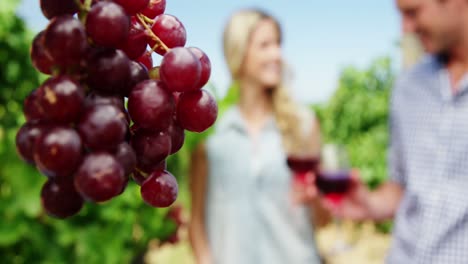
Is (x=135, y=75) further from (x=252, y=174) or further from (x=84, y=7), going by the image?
(x=252, y=174)

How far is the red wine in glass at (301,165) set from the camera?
9.81ft

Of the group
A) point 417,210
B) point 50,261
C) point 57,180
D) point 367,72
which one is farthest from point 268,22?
point 367,72

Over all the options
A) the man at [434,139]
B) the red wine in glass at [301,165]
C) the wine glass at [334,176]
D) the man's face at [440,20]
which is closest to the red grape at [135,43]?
the man at [434,139]

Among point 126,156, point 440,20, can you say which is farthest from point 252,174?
point 126,156

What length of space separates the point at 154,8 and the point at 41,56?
179 millimetres

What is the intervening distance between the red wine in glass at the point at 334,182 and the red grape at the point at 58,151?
2559 millimetres

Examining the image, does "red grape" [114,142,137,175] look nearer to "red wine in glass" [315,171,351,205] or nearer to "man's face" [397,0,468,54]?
"man's face" [397,0,468,54]

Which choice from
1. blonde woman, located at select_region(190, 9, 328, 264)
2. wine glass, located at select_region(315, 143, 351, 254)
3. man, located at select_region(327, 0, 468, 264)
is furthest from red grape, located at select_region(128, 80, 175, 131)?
blonde woman, located at select_region(190, 9, 328, 264)

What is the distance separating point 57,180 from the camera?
629mm

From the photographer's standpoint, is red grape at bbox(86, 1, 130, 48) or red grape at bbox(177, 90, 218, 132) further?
red grape at bbox(177, 90, 218, 132)

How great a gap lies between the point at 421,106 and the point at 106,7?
2.15m

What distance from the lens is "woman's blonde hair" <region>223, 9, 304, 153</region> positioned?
3.36m

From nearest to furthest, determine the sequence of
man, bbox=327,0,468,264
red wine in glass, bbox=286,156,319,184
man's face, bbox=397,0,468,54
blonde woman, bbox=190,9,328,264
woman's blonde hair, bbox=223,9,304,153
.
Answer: man, bbox=327,0,468,264 → man's face, bbox=397,0,468,54 → red wine in glass, bbox=286,156,319,184 → blonde woman, bbox=190,9,328,264 → woman's blonde hair, bbox=223,9,304,153

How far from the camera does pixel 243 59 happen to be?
3396 millimetres
